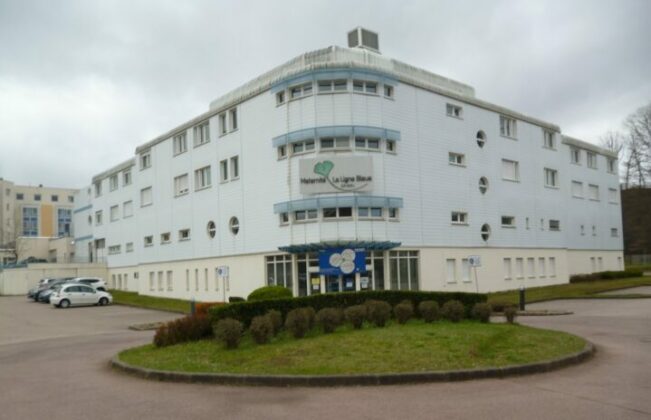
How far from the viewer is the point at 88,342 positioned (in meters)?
19.0

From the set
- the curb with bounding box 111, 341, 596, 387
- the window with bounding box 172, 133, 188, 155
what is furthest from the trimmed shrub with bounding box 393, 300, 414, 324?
the window with bounding box 172, 133, 188, 155

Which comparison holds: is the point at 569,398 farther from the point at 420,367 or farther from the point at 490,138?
the point at 490,138

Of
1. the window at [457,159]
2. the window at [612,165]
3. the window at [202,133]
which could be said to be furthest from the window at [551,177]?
the window at [202,133]

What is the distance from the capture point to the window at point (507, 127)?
141ft

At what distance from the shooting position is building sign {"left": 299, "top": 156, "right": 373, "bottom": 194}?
31734 mm

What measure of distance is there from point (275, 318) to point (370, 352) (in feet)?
11.5

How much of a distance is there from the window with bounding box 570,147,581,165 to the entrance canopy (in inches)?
1002

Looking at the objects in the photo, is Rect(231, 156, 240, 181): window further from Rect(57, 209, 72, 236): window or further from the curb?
Rect(57, 209, 72, 236): window

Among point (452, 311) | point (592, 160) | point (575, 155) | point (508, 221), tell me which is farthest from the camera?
point (592, 160)

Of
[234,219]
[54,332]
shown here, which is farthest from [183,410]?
[234,219]

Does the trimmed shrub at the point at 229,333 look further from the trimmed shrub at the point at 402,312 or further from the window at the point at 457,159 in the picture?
the window at the point at 457,159

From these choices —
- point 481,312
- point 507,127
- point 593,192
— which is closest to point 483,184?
point 507,127

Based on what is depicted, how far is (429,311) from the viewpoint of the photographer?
17.4 metres

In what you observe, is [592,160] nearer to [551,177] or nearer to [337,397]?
[551,177]
